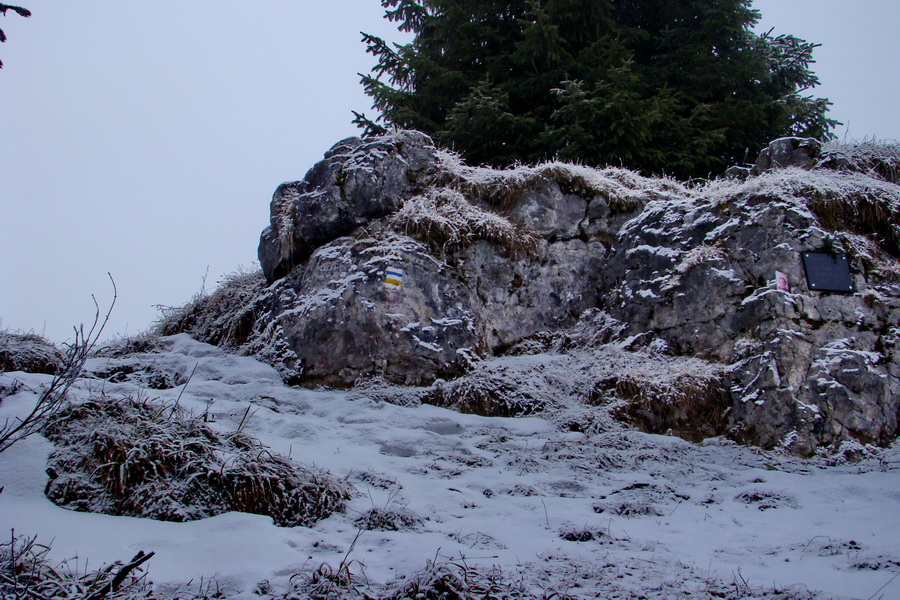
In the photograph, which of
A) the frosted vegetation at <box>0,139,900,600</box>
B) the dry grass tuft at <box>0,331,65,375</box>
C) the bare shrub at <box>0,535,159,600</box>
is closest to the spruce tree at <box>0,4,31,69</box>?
the frosted vegetation at <box>0,139,900,600</box>

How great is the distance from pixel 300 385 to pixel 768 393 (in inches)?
181

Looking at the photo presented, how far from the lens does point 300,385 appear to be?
655 centimetres

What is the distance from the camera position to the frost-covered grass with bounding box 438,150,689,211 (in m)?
8.16

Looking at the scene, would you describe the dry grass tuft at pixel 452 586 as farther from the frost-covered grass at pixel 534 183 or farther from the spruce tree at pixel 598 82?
the spruce tree at pixel 598 82

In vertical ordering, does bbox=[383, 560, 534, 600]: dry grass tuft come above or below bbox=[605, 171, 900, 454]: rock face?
below

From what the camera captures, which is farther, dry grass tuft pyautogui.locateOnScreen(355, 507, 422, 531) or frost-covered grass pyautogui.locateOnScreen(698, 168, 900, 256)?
frost-covered grass pyautogui.locateOnScreen(698, 168, 900, 256)

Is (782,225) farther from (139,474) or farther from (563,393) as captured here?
(139,474)

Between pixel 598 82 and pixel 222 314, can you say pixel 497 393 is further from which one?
pixel 598 82

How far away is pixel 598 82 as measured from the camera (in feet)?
32.3

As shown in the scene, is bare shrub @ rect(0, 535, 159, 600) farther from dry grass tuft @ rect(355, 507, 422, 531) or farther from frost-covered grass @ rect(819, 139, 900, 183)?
frost-covered grass @ rect(819, 139, 900, 183)

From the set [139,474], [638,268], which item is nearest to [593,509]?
[139,474]

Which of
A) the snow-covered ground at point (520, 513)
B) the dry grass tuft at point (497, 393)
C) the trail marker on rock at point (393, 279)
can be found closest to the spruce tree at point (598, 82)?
the trail marker on rock at point (393, 279)

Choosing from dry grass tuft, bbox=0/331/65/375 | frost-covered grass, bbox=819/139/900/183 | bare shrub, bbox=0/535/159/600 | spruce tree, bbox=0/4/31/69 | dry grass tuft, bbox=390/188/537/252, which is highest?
frost-covered grass, bbox=819/139/900/183

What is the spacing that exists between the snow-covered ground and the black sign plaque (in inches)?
64.2
